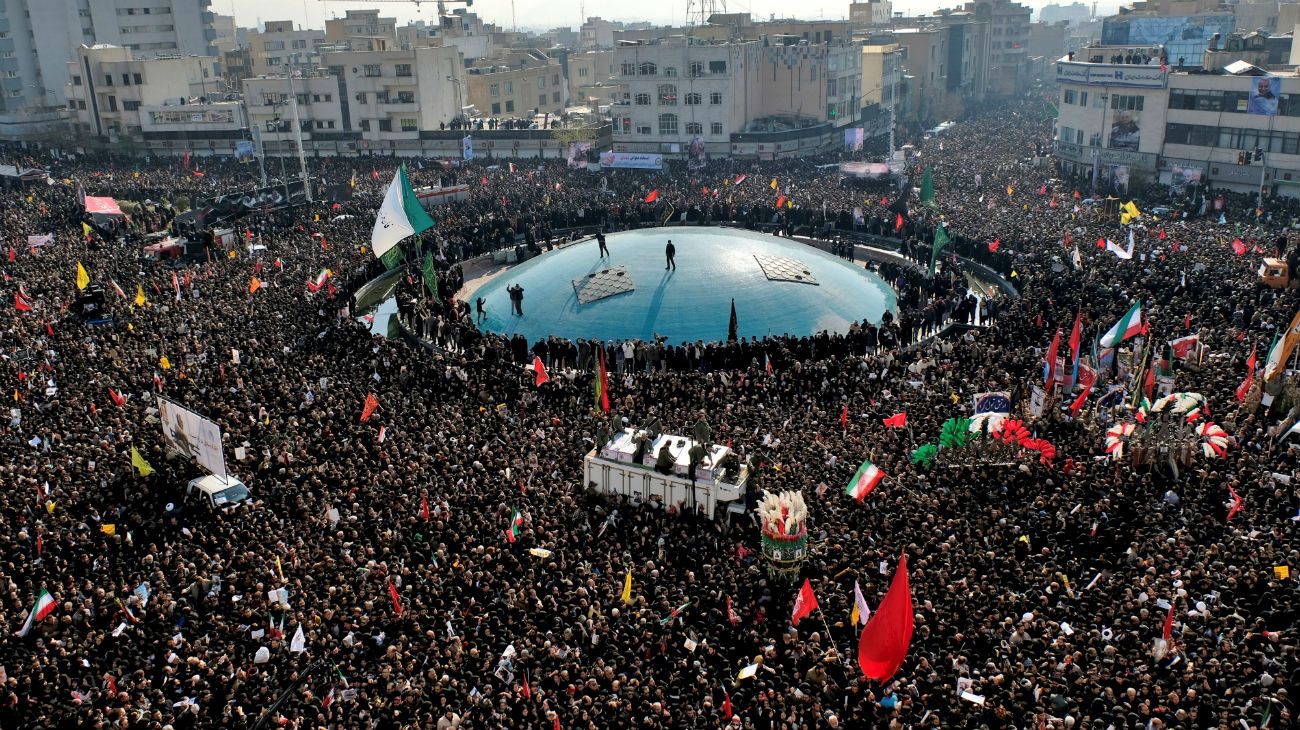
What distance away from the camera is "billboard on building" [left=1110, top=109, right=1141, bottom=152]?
65.6m

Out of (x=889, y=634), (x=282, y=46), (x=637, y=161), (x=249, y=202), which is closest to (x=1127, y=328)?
(x=889, y=634)

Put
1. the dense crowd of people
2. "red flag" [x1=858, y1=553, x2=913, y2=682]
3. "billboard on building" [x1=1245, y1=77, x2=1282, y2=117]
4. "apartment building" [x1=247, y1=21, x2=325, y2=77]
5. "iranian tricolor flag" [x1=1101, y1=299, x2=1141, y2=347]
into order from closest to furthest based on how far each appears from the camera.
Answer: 1. "red flag" [x1=858, y1=553, x2=913, y2=682]
2. the dense crowd of people
3. "iranian tricolor flag" [x1=1101, y1=299, x2=1141, y2=347]
4. "billboard on building" [x1=1245, y1=77, x2=1282, y2=117]
5. "apartment building" [x1=247, y1=21, x2=325, y2=77]

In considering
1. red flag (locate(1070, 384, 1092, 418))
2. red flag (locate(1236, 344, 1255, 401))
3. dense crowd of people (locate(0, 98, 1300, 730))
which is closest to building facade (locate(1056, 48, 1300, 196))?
dense crowd of people (locate(0, 98, 1300, 730))

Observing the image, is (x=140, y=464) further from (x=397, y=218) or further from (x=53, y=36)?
(x=53, y=36)

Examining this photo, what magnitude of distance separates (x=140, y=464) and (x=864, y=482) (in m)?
16.5

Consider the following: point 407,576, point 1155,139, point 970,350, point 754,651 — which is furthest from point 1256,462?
point 1155,139

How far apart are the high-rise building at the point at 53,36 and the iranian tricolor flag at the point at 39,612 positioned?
99656 millimetres

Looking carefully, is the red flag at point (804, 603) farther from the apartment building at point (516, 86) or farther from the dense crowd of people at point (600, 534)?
the apartment building at point (516, 86)

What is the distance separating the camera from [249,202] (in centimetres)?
5947

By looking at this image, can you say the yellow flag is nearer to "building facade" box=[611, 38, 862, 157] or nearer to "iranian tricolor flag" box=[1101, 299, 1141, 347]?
"iranian tricolor flag" box=[1101, 299, 1141, 347]

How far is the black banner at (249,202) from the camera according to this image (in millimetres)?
56906

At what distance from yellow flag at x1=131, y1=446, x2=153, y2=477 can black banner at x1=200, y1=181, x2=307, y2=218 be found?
3491 cm

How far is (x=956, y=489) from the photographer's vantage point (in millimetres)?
22344

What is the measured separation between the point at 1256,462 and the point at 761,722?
13.8m
